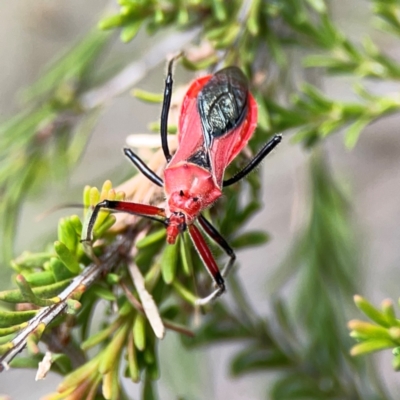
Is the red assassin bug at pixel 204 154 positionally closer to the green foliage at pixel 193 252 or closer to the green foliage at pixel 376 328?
the green foliage at pixel 193 252

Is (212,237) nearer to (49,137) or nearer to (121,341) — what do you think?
(121,341)

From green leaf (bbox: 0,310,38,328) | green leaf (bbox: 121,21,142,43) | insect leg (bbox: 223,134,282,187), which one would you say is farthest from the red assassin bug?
green leaf (bbox: 0,310,38,328)

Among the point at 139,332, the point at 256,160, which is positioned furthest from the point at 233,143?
the point at 139,332

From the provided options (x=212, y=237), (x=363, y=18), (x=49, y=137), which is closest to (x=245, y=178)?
(x=212, y=237)

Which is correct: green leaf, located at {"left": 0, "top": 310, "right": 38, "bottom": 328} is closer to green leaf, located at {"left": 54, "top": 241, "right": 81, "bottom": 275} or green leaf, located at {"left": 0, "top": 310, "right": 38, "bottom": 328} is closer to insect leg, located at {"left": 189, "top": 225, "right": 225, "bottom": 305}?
green leaf, located at {"left": 54, "top": 241, "right": 81, "bottom": 275}

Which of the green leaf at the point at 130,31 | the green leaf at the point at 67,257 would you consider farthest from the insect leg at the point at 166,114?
the green leaf at the point at 67,257

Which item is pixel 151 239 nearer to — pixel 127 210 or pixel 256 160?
pixel 127 210
